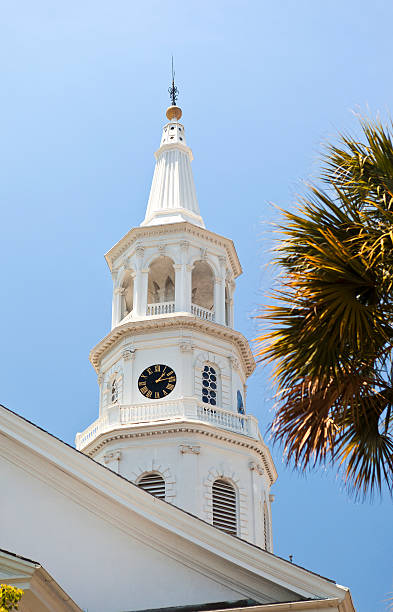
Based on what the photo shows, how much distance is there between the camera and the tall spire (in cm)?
4541

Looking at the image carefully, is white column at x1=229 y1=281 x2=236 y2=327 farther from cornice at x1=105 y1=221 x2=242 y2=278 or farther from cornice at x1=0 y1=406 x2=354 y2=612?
cornice at x1=0 y1=406 x2=354 y2=612

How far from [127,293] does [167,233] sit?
146 inches

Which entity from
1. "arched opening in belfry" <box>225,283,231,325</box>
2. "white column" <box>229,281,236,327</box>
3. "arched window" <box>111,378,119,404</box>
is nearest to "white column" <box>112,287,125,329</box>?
"arched window" <box>111,378,119,404</box>

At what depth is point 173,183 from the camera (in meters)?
Answer: 47.6

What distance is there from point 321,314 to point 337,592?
791cm

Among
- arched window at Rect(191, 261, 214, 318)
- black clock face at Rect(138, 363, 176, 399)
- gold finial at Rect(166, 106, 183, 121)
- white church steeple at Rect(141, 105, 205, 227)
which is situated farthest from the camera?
gold finial at Rect(166, 106, 183, 121)

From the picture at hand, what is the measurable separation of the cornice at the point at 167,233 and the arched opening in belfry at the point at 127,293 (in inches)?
50.5

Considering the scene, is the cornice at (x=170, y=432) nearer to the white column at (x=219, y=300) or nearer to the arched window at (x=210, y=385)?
the arched window at (x=210, y=385)

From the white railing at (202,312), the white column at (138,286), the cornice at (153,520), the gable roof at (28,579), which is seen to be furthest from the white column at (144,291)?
the gable roof at (28,579)

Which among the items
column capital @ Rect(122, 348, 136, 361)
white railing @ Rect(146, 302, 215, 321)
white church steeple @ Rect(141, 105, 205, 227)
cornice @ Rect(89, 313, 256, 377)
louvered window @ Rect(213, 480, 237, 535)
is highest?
white church steeple @ Rect(141, 105, 205, 227)

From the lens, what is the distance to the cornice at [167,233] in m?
43.1

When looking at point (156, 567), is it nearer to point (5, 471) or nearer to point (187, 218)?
point (5, 471)

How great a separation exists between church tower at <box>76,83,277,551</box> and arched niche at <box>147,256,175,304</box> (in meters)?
0.05

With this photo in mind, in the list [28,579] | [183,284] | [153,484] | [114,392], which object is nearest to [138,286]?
[183,284]
